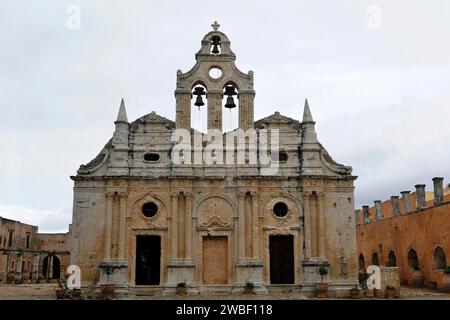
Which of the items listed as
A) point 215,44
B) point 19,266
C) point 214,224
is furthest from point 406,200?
point 19,266

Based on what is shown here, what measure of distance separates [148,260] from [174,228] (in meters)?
1.89

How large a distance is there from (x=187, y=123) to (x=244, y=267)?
729 cm

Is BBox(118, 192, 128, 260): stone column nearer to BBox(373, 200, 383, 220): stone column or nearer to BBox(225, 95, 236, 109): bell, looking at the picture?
BBox(225, 95, 236, 109): bell

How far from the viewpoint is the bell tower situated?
23406 millimetres

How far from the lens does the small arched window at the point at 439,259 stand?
1011 inches

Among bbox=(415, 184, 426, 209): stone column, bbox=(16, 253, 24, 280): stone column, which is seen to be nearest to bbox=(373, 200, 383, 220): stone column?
bbox=(415, 184, 426, 209): stone column

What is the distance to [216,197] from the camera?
897 inches

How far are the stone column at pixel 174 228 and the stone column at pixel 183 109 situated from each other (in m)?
3.44

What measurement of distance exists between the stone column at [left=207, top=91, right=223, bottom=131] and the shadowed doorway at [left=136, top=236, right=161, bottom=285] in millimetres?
5934

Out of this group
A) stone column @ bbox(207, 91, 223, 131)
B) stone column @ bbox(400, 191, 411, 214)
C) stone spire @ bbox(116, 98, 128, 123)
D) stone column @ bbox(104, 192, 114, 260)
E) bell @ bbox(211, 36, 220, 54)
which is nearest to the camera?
stone column @ bbox(104, 192, 114, 260)

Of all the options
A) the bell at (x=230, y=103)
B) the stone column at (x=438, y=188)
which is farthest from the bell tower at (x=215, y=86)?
the stone column at (x=438, y=188)

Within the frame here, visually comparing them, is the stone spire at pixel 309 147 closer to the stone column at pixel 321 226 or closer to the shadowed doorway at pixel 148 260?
the stone column at pixel 321 226
